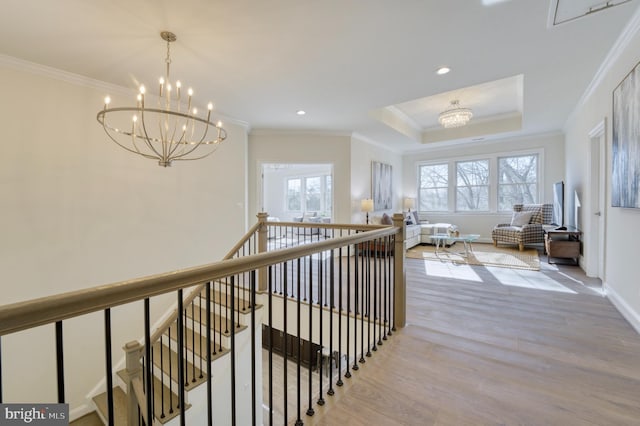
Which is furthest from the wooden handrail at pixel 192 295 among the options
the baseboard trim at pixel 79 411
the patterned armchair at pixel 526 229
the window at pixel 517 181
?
the window at pixel 517 181

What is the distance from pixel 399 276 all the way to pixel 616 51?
313 cm

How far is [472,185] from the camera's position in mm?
7621

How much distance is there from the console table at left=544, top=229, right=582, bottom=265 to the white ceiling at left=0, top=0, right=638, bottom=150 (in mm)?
2243

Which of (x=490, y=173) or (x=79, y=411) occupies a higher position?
(x=490, y=173)

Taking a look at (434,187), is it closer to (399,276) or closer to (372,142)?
(372,142)

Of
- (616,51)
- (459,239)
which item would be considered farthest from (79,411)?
(616,51)

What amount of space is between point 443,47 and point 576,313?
298 centimetres

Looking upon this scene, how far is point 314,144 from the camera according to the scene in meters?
5.72

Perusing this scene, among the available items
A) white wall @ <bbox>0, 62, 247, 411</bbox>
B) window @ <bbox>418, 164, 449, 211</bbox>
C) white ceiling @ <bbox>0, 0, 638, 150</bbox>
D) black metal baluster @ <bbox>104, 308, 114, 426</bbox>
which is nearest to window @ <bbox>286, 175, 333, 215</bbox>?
window @ <bbox>418, 164, 449, 211</bbox>

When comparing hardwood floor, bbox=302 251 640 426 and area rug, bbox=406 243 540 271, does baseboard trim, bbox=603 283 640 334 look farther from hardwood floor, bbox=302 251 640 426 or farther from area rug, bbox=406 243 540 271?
area rug, bbox=406 243 540 271

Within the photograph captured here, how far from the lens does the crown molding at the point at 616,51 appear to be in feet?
7.84

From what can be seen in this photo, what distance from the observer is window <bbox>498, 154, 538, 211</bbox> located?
22.5 ft

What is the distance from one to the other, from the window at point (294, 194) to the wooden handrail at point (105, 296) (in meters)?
9.54

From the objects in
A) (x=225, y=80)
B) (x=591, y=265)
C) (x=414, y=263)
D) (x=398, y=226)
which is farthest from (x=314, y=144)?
(x=591, y=265)
